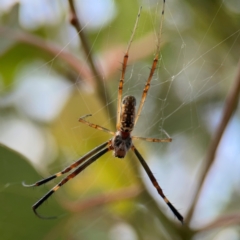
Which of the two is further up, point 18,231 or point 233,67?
point 233,67

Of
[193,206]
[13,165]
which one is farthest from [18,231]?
[193,206]

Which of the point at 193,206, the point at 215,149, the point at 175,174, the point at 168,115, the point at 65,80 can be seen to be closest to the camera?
the point at 215,149

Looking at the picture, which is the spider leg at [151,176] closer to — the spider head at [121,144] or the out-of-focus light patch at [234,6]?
the spider head at [121,144]

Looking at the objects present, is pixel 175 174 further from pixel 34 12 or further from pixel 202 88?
pixel 34 12

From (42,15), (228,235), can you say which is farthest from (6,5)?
(228,235)

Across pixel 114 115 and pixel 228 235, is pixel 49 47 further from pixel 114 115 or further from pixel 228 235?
pixel 228 235

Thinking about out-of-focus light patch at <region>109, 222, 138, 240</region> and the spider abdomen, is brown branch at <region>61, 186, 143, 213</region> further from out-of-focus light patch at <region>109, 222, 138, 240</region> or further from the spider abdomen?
out-of-focus light patch at <region>109, 222, 138, 240</region>

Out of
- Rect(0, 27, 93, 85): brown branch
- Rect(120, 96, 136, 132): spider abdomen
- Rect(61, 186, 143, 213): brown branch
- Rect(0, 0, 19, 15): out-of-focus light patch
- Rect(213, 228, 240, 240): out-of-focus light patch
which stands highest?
Rect(0, 0, 19, 15): out-of-focus light patch

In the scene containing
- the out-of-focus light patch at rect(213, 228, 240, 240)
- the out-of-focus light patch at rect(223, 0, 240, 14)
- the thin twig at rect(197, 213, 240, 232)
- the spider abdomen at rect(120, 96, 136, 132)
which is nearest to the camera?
the spider abdomen at rect(120, 96, 136, 132)

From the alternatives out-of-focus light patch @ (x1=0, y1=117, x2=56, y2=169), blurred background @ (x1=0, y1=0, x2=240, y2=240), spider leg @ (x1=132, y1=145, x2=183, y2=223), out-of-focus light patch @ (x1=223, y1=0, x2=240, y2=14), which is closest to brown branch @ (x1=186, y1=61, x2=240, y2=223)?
blurred background @ (x1=0, y1=0, x2=240, y2=240)
